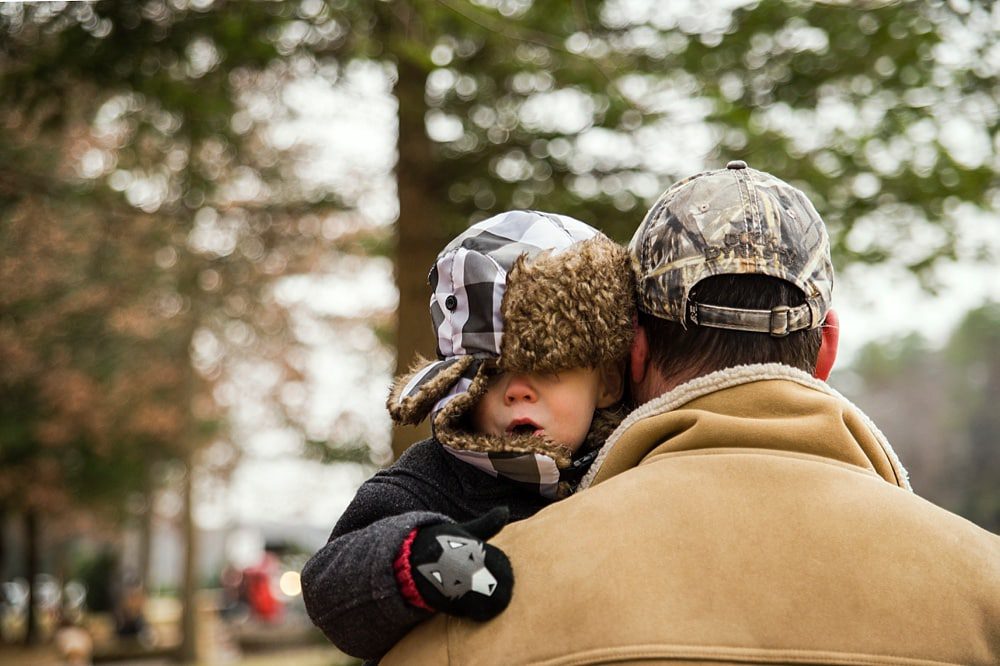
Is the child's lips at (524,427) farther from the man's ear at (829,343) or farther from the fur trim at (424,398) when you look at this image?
the man's ear at (829,343)

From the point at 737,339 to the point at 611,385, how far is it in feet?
1.25

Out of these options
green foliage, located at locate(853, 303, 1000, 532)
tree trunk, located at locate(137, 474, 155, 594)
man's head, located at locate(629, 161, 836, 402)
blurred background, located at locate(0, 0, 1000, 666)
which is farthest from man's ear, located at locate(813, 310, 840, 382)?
green foliage, located at locate(853, 303, 1000, 532)

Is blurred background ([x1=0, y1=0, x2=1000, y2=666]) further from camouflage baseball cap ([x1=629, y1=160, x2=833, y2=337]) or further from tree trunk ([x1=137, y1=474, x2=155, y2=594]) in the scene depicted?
tree trunk ([x1=137, y1=474, x2=155, y2=594])

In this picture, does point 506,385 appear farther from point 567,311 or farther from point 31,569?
point 31,569

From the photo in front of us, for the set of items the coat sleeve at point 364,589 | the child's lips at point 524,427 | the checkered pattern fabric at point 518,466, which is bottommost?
the coat sleeve at point 364,589

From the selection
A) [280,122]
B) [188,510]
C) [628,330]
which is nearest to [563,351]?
[628,330]

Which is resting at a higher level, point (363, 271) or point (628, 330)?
point (628, 330)

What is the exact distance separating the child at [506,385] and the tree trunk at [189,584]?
19.0 m

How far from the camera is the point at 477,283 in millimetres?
2029

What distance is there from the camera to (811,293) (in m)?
1.82

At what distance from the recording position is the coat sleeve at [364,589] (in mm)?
1732

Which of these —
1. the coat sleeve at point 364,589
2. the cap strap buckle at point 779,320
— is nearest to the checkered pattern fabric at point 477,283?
the coat sleeve at point 364,589

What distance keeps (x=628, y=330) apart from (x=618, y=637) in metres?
0.64

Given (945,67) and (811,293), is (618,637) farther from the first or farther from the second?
(945,67)
